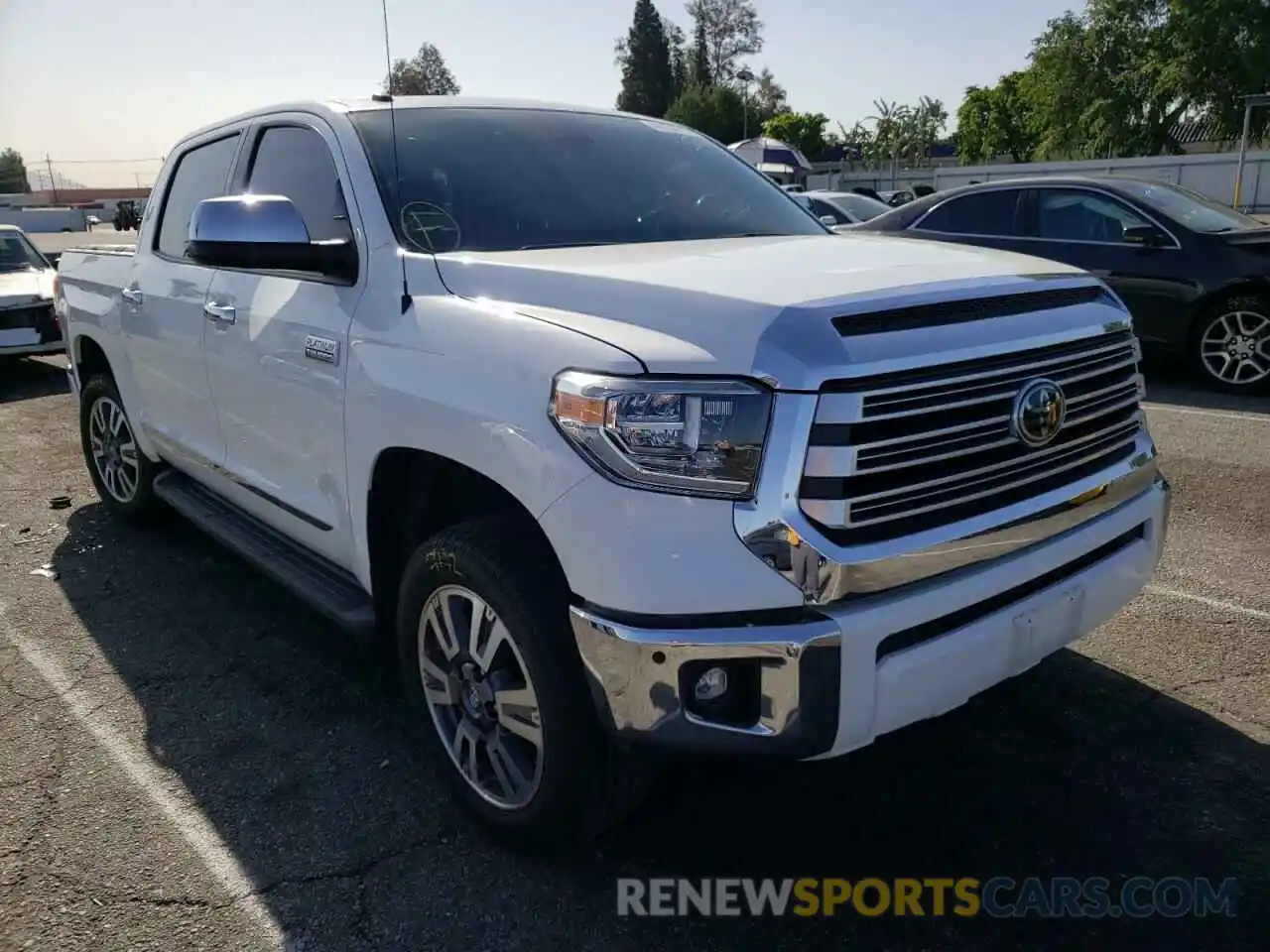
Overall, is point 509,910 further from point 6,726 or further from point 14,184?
point 14,184

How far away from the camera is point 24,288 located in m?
10.7

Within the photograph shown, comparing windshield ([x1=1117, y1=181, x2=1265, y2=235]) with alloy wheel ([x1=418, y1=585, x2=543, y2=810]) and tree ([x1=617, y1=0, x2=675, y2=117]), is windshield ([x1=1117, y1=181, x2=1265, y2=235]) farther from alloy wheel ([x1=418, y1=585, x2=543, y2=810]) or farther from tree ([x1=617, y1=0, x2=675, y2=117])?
tree ([x1=617, y1=0, x2=675, y2=117])

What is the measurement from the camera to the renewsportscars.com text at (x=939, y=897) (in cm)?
243

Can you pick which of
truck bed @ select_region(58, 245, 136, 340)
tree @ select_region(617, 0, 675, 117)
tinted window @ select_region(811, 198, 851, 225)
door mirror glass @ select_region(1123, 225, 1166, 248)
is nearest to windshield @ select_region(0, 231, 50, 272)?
truck bed @ select_region(58, 245, 136, 340)

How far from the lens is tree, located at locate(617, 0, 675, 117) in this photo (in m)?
93.5

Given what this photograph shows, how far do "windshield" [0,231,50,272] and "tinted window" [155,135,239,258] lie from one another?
8248mm

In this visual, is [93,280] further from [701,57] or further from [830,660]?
[701,57]

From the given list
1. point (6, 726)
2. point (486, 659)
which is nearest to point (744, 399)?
point (486, 659)

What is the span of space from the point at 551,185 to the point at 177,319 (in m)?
1.78

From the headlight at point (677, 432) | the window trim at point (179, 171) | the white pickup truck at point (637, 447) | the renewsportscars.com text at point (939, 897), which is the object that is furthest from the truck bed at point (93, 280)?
the renewsportscars.com text at point (939, 897)

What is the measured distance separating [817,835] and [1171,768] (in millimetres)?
1081

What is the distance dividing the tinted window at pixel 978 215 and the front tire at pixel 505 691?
25.0 ft

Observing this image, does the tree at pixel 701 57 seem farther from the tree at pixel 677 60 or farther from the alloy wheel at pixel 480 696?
the alloy wheel at pixel 480 696

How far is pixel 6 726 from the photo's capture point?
11.4ft
